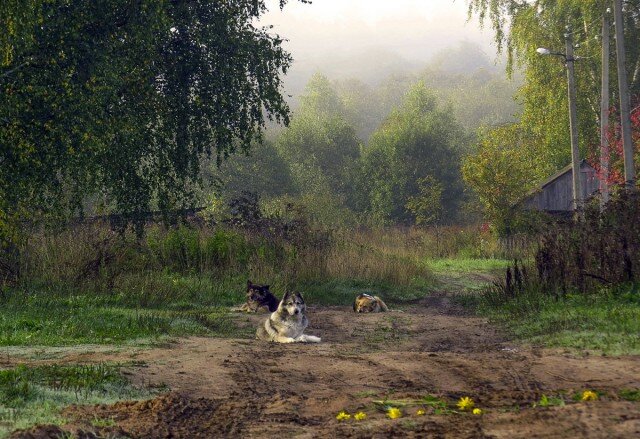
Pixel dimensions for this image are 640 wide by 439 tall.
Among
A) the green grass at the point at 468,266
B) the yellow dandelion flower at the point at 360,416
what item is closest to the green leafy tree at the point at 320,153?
the green grass at the point at 468,266

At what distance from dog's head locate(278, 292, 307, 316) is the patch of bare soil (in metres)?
0.97

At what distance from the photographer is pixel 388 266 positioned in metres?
25.7

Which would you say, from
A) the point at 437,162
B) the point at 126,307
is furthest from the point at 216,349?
the point at 437,162

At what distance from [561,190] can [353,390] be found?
137 feet

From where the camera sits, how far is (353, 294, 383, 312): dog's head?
19453 millimetres

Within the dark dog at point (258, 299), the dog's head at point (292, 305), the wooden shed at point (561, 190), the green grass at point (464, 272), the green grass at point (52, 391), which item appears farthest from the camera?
the wooden shed at point (561, 190)

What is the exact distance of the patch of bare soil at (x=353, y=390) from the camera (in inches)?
264

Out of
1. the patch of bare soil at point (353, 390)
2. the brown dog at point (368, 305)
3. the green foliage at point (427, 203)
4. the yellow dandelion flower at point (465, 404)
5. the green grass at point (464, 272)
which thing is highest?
the green foliage at point (427, 203)

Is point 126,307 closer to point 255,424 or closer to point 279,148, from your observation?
point 255,424

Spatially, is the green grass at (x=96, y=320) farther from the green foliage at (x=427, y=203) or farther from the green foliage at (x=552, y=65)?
the green foliage at (x=427, y=203)

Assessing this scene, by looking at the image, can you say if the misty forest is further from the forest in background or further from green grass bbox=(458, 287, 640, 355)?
the forest in background

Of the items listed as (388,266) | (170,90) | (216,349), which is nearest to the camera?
(216,349)

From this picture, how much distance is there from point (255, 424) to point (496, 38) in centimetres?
3924

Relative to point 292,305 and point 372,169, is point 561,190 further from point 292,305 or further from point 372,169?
point 292,305
